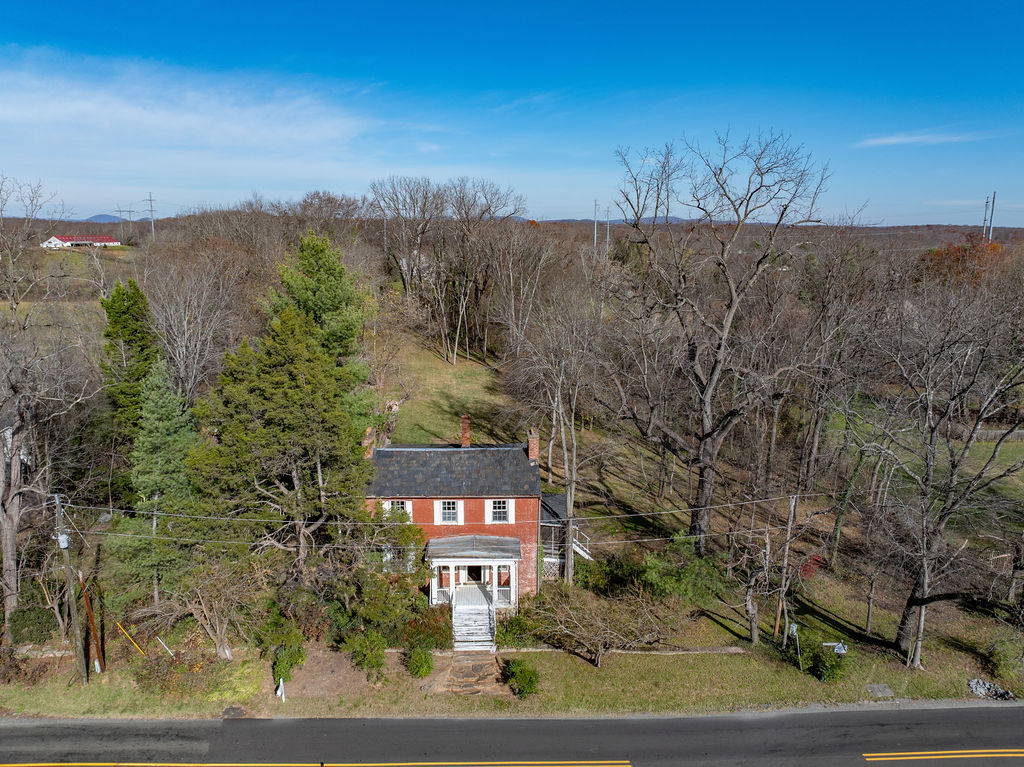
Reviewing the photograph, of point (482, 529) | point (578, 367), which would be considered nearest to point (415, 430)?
point (578, 367)

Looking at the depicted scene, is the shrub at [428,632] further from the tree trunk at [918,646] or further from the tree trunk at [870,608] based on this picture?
the tree trunk at [918,646]

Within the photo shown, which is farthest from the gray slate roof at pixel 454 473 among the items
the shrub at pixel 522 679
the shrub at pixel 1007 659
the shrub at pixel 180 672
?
the shrub at pixel 1007 659

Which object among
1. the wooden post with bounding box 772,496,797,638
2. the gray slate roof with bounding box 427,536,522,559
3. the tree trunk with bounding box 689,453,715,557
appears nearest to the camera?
the wooden post with bounding box 772,496,797,638

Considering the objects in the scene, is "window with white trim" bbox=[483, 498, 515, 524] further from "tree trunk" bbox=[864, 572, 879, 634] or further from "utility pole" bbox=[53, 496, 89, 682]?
"utility pole" bbox=[53, 496, 89, 682]

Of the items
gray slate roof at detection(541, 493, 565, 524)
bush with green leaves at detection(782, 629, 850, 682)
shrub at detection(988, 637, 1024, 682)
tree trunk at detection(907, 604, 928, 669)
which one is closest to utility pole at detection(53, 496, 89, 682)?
gray slate roof at detection(541, 493, 565, 524)

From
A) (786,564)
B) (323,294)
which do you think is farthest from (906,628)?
(323,294)

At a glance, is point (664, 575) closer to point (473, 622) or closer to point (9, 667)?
point (473, 622)
